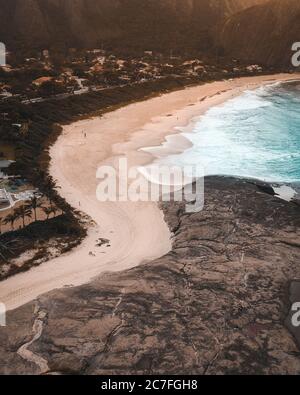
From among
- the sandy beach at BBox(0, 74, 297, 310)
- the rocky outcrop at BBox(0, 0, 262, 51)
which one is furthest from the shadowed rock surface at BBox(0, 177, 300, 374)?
the rocky outcrop at BBox(0, 0, 262, 51)

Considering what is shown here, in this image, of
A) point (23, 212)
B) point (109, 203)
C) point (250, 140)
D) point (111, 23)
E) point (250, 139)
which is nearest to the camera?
point (23, 212)

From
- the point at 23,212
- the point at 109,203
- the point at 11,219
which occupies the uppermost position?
the point at 23,212

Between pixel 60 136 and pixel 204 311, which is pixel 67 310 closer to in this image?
pixel 204 311

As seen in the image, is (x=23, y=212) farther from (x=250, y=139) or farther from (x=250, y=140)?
(x=250, y=139)

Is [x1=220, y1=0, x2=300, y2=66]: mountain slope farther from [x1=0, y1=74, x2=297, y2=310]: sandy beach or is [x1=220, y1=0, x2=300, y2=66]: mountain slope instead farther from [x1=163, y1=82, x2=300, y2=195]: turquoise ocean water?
[x1=0, y1=74, x2=297, y2=310]: sandy beach

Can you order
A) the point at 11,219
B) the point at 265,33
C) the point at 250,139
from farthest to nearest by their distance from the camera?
the point at 265,33 < the point at 250,139 < the point at 11,219

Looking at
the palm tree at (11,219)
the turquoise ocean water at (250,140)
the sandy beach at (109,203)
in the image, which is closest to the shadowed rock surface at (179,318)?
the sandy beach at (109,203)

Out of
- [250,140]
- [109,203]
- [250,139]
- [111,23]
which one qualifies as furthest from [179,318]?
[111,23]
